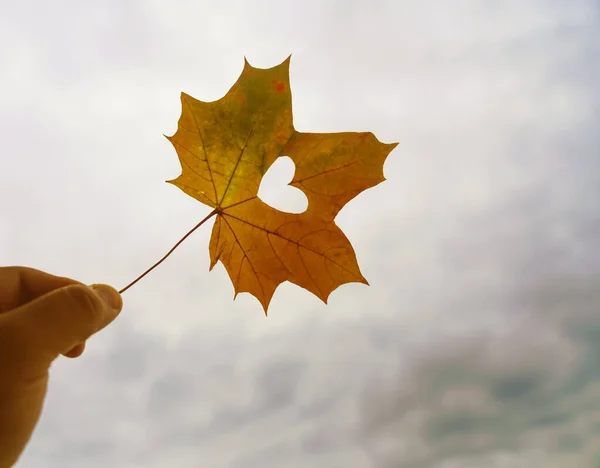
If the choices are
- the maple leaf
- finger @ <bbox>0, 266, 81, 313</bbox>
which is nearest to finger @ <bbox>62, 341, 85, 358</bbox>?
finger @ <bbox>0, 266, 81, 313</bbox>

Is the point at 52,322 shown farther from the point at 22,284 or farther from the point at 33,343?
the point at 22,284

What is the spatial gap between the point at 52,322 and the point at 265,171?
112cm

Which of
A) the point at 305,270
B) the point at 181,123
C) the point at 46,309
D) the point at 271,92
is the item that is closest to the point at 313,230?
the point at 305,270

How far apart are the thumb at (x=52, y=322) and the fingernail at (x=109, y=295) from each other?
38mm

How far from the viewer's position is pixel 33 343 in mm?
1360

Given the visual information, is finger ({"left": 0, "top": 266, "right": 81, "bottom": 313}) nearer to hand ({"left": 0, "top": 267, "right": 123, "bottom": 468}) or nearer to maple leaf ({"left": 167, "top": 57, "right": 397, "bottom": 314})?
hand ({"left": 0, "top": 267, "right": 123, "bottom": 468})

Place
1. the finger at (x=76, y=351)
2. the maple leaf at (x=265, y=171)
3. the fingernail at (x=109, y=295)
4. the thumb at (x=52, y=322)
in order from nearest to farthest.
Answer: the thumb at (x=52, y=322), the fingernail at (x=109, y=295), the finger at (x=76, y=351), the maple leaf at (x=265, y=171)

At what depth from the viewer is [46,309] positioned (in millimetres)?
1379

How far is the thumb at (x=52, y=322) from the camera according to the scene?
4.35 feet

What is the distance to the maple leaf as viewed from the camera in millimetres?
2096

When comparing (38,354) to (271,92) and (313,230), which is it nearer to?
(313,230)

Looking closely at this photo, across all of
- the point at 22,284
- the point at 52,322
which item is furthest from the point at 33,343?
the point at 22,284

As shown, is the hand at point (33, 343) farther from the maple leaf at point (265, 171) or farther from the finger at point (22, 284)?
the maple leaf at point (265, 171)

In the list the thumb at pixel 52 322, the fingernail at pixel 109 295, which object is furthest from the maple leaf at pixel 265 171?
the thumb at pixel 52 322
